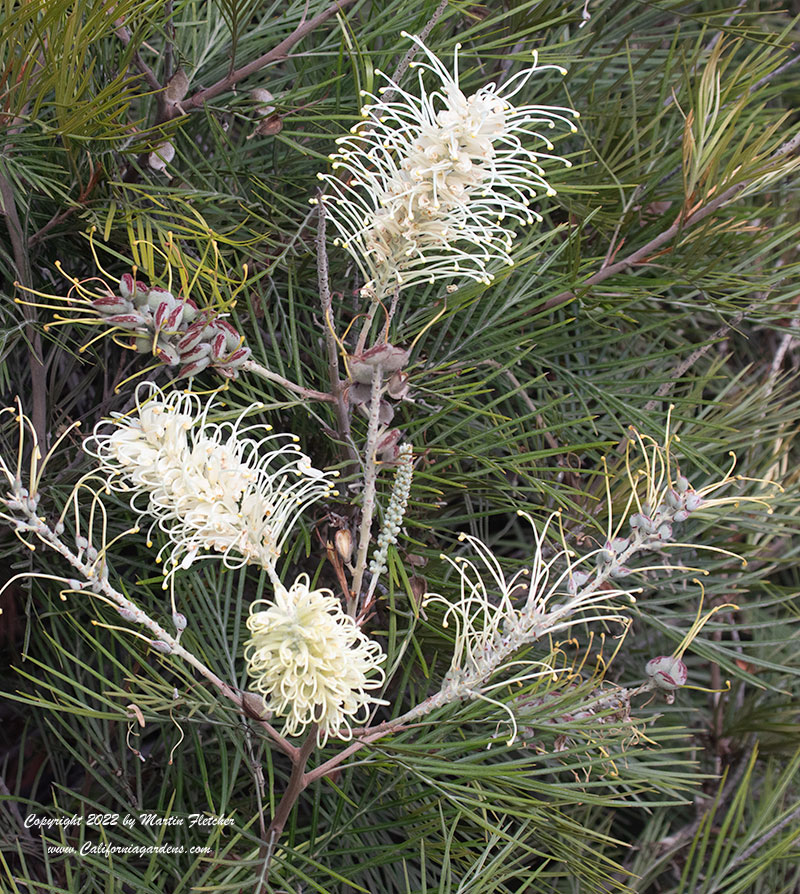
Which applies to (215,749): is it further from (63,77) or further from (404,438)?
(63,77)

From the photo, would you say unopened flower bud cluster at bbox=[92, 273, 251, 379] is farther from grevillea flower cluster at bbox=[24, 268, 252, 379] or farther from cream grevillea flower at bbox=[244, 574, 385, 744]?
cream grevillea flower at bbox=[244, 574, 385, 744]

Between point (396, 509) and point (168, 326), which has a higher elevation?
point (168, 326)

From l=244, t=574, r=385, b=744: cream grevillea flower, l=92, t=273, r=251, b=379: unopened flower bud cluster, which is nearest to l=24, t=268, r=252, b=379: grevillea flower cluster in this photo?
l=92, t=273, r=251, b=379: unopened flower bud cluster

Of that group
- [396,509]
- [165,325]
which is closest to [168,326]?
→ [165,325]

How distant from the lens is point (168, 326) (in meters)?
0.31

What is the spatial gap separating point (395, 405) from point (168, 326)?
122 millimetres

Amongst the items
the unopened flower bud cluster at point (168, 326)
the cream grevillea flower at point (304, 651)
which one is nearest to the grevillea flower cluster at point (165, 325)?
the unopened flower bud cluster at point (168, 326)

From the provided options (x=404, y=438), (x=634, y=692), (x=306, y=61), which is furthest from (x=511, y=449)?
(x=306, y=61)

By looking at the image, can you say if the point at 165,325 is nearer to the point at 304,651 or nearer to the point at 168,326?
the point at 168,326

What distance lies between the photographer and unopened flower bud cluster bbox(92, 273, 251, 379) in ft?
0.99

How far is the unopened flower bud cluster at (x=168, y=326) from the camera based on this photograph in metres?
0.30

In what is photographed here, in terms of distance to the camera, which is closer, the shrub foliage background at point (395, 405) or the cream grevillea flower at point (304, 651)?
the cream grevillea flower at point (304, 651)

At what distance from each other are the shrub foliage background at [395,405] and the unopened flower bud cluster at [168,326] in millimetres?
76

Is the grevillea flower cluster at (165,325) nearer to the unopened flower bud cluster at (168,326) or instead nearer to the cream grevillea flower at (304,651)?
the unopened flower bud cluster at (168,326)
